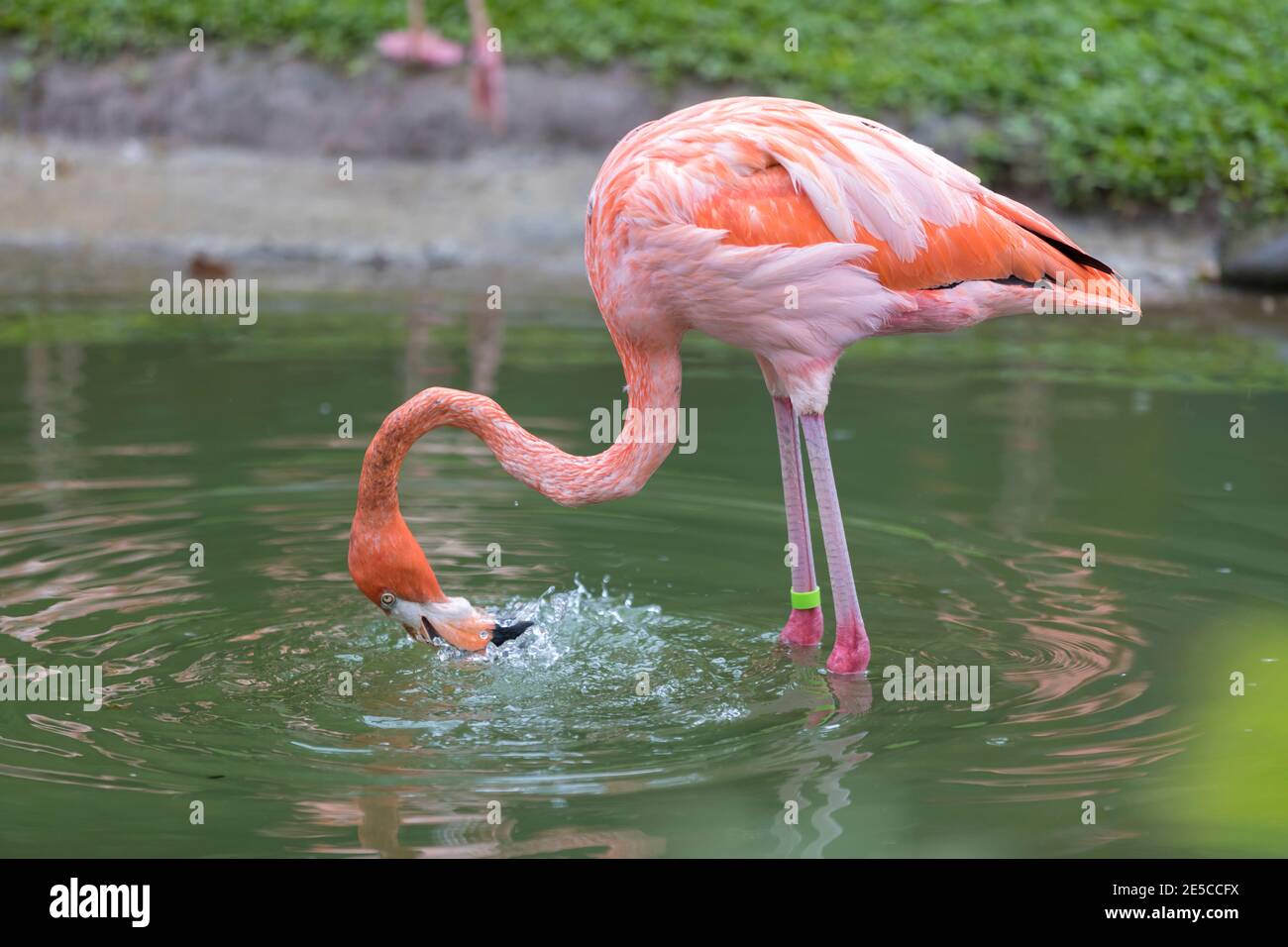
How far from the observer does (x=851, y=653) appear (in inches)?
203

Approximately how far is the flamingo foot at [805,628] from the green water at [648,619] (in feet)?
0.30

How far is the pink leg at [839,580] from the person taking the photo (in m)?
5.13

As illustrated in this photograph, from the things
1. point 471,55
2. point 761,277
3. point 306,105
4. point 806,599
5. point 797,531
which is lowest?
point 806,599

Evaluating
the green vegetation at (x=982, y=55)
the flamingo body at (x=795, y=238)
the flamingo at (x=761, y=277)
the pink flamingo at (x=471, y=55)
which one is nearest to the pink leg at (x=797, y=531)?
the flamingo at (x=761, y=277)

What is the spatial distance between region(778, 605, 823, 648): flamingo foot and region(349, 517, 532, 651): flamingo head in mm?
898

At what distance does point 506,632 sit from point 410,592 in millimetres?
334

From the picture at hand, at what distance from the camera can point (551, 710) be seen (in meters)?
4.77

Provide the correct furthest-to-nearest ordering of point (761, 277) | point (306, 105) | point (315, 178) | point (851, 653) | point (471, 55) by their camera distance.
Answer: point (471, 55), point (306, 105), point (315, 178), point (851, 653), point (761, 277)

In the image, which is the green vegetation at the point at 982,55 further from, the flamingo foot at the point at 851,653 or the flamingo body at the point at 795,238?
the flamingo foot at the point at 851,653

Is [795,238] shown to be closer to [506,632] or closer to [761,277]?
[761,277]

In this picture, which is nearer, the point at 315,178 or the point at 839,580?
the point at 839,580

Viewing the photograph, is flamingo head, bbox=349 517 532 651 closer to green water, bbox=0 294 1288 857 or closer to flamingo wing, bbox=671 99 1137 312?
green water, bbox=0 294 1288 857

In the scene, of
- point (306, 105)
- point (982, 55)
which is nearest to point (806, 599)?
point (982, 55)
